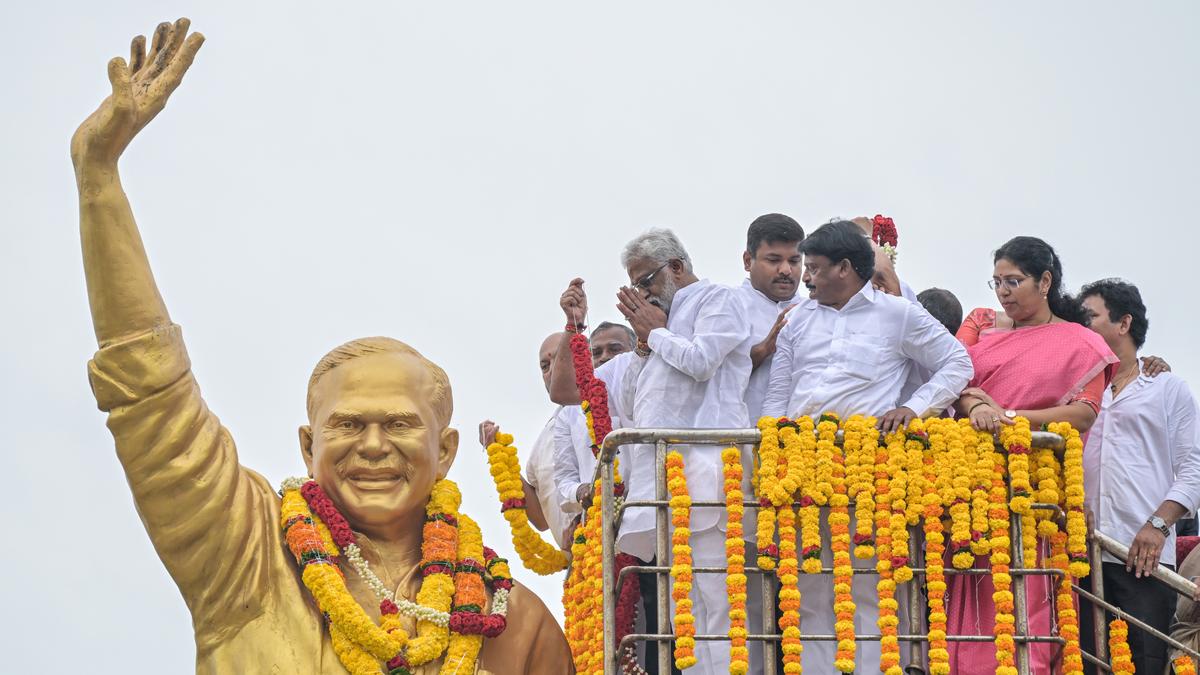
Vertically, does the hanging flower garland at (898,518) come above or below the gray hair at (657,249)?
below

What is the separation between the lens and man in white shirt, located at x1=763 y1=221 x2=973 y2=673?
10594 mm

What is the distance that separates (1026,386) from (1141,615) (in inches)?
50.9

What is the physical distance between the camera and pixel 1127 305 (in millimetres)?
11789

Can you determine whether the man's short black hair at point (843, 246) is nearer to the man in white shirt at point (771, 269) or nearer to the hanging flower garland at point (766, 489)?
the man in white shirt at point (771, 269)

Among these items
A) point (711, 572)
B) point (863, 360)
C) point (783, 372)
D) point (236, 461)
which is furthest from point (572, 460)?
point (236, 461)

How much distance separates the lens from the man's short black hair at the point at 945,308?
12.2 metres

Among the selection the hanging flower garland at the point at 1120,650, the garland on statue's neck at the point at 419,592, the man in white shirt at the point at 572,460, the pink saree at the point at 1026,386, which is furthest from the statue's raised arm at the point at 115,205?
the hanging flower garland at the point at 1120,650

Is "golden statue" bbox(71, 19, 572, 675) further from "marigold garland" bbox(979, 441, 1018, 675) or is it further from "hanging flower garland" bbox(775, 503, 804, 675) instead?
"marigold garland" bbox(979, 441, 1018, 675)

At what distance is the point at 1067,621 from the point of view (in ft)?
34.2

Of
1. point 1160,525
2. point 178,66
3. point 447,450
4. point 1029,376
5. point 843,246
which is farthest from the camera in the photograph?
point 843,246

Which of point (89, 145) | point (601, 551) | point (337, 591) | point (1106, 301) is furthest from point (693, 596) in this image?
point (89, 145)

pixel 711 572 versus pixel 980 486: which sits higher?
pixel 980 486

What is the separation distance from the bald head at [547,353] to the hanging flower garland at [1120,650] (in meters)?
3.64

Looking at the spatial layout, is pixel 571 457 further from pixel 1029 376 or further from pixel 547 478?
pixel 1029 376
